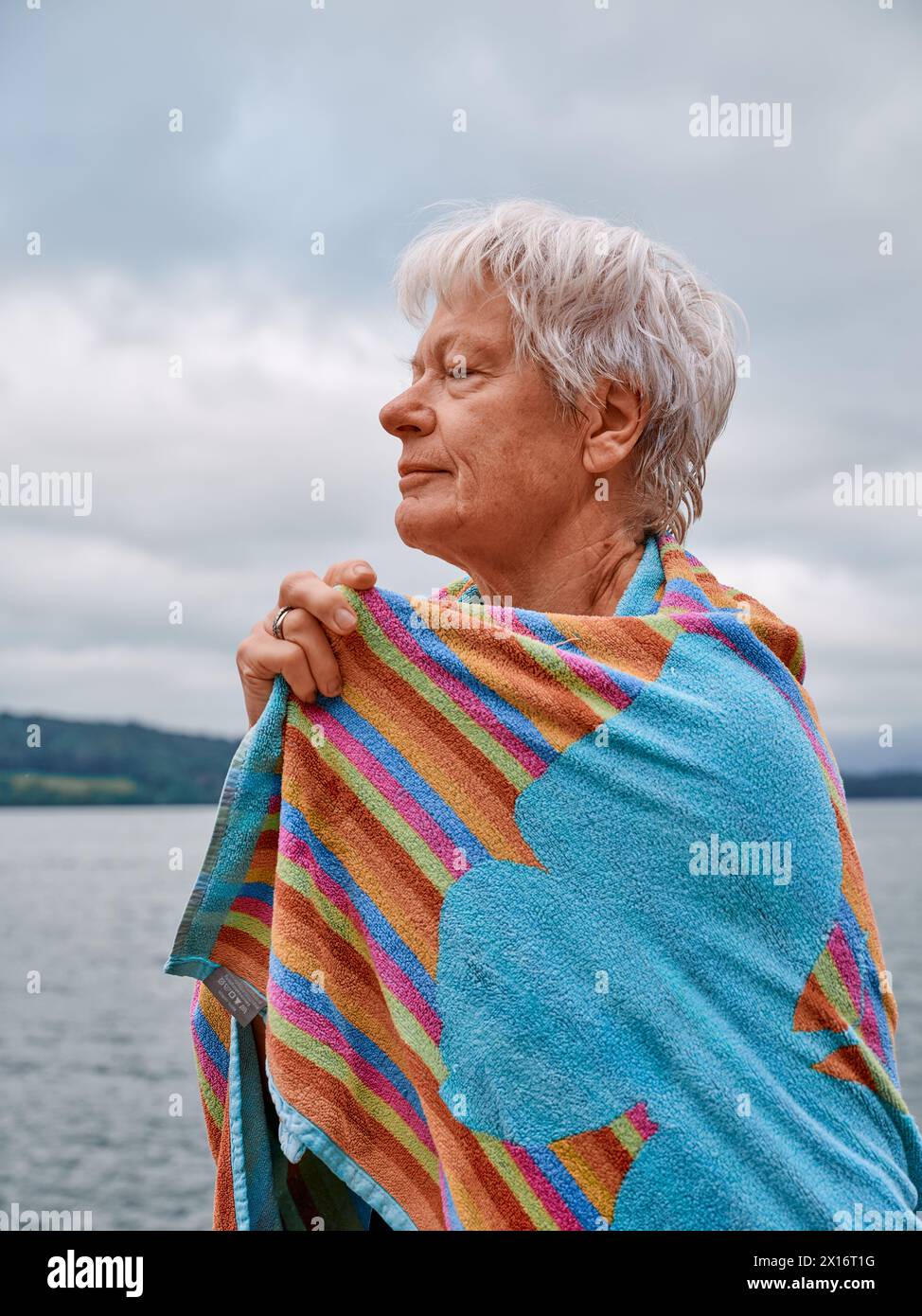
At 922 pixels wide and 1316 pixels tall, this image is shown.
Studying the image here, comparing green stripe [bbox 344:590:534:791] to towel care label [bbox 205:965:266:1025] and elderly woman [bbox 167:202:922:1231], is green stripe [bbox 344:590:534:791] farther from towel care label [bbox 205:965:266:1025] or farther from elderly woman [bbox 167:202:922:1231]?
towel care label [bbox 205:965:266:1025]

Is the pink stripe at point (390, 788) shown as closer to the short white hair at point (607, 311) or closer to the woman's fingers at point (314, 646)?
the woman's fingers at point (314, 646)

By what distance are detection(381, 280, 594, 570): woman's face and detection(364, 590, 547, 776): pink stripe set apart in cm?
30

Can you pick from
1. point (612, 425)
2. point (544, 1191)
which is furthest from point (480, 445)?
point (544, 1191)

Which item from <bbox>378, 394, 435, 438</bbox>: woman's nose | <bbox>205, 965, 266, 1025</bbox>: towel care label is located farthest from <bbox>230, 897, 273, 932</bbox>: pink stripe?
<bbox>378, 394, 435, 438</bbox>: woman's nose

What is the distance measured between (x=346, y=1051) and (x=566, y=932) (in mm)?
370

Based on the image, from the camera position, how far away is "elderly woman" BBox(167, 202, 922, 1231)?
58.9 inches

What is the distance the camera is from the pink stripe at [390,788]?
1.59m

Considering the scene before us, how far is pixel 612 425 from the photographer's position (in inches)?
77.5

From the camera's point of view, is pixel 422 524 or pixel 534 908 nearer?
pixel 534 908

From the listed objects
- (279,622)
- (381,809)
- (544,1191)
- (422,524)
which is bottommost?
(544,1191)

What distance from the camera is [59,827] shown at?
92.9m

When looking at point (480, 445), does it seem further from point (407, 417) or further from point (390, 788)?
point (390, 788)
